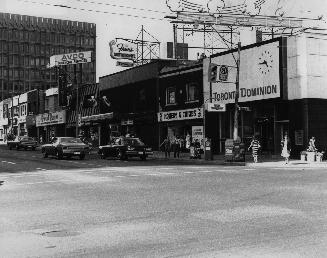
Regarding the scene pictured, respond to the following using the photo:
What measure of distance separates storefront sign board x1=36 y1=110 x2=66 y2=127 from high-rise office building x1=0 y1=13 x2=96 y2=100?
6318 centimetres

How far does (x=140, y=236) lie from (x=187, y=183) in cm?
868

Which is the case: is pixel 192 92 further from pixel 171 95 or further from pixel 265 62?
pixel 265 62

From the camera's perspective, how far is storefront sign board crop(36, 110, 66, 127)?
68000 millimetres

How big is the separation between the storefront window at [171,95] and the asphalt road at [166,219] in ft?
86.9

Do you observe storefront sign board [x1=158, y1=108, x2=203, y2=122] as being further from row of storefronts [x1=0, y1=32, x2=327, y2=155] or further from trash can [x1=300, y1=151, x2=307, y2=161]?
trash can [x1=300, y1=151, x2=307, y2=161]

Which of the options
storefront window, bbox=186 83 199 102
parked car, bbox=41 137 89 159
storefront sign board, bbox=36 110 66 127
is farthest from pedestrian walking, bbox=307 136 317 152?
storefront sign board, bbox=36 110 66 127

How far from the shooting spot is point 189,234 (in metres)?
8.06

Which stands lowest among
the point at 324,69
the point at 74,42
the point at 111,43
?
the point at 324,69

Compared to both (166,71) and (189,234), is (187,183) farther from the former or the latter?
(166,71)

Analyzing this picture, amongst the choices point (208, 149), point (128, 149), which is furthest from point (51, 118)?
point (208, 149)

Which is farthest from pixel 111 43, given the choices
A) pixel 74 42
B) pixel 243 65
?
pixel 74 42

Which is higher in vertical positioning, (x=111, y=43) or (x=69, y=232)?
(x=111, y=43)

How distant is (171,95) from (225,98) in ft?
25.9

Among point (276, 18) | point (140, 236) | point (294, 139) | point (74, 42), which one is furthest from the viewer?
point (74, 42)
